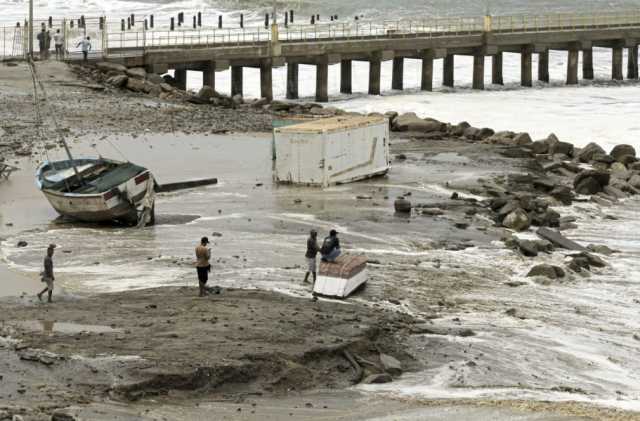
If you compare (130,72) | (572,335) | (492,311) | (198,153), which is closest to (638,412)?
(572,335)

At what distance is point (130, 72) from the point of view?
4900cm

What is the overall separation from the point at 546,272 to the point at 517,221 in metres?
4.40

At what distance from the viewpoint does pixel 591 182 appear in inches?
1289

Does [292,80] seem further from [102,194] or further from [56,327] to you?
[56,327]

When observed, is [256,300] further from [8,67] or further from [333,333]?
[8,67]

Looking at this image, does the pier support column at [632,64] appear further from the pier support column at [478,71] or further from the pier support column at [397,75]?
the pier support column at [397,75]

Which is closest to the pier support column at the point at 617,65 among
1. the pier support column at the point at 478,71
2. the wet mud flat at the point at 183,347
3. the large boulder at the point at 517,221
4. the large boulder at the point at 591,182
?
the pier support column at the point at 478,71

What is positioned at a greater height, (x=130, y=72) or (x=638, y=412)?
(x=130, y=72)

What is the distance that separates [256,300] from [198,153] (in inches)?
619

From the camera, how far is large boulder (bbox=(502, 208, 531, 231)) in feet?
91.6

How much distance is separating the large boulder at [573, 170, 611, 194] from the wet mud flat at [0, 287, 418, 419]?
13673 millimetres

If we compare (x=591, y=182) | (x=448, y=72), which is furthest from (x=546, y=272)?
(x=448, y=72)

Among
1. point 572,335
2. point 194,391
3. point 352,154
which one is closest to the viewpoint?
point 194,391

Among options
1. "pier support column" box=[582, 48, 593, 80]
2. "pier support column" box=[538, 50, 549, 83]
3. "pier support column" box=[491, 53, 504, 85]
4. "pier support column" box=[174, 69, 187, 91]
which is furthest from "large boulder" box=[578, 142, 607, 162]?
"pier support column" box=[582, 48, 593, 80]
